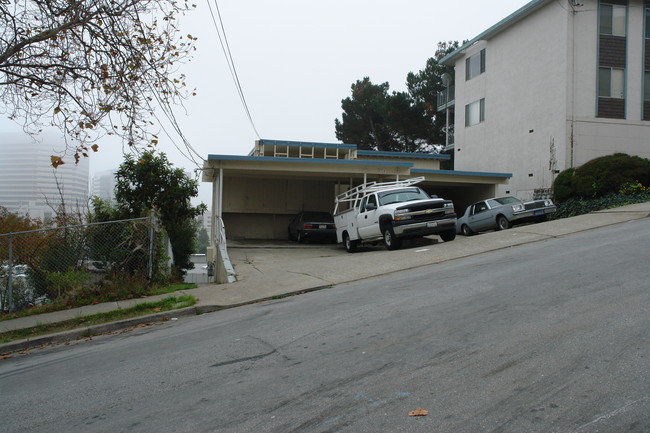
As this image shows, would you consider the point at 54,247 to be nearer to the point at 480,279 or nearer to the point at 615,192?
the point at 480,279

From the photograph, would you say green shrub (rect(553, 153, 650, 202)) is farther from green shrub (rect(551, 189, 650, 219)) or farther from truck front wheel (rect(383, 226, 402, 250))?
truck front wheel (rect(383, 226, 402, 250))

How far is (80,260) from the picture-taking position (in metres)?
11.8

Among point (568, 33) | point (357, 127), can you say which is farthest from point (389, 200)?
point (357, 127)

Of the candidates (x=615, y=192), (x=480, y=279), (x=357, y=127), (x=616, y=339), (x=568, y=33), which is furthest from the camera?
(x=357, y=127)

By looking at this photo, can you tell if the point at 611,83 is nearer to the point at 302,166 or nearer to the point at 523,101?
the point at 523,101

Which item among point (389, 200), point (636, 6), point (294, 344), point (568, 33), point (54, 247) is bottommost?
point (294, 344)

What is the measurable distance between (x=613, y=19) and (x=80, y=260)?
80.9 feet

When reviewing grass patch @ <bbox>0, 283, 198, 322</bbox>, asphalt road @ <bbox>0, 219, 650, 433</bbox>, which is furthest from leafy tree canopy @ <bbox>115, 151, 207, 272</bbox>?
asphalt road @ <bbox>0, 219, 650, 433</bbox>

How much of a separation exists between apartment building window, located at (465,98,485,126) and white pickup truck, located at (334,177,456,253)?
51.4 ft

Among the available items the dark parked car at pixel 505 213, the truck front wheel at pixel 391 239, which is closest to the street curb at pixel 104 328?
the truck front wheel at pixel 391 239

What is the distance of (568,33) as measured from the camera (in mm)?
23594

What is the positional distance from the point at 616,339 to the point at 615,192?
58.1 ft

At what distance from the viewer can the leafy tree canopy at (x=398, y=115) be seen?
46.0 metres

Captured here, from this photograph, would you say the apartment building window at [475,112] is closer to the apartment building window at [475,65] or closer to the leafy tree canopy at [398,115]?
the apartment building window at [475,65]
